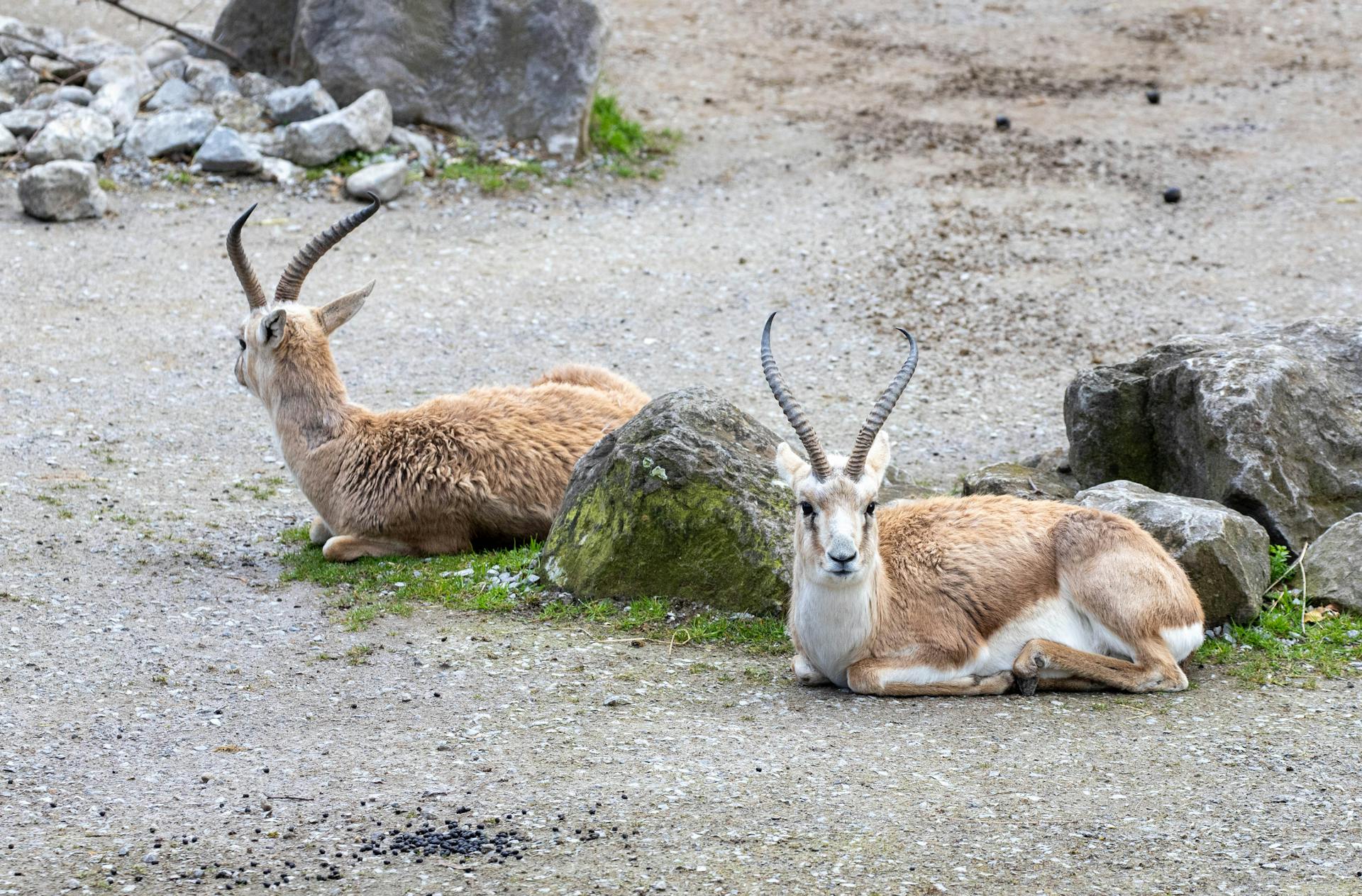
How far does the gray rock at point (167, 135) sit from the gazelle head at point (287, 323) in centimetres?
811

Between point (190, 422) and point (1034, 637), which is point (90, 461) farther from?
point (1034, 637)

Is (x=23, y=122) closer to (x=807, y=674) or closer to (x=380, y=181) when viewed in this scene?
(x=380, y=181)

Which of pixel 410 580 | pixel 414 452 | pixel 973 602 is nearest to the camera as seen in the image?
pixel 973 602

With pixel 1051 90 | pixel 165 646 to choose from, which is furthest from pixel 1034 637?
pixel 1051 90

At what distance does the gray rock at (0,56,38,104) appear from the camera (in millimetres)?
18141

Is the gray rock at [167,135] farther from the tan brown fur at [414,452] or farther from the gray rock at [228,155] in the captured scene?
the tan brown fur at [414,452]

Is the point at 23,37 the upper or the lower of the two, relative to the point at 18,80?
upper

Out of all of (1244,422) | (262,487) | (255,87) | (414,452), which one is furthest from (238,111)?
(1244,422)

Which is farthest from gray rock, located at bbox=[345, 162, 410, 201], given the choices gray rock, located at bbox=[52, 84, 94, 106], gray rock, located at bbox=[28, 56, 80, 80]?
gray rock, located at bbox=[28, 56, 80, 80]

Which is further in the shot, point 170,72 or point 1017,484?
point 170,72

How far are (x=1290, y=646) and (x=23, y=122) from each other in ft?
49.7

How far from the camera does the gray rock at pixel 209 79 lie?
18.4 meters

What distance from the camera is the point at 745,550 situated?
8.61 meters

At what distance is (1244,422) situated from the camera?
355 inches
